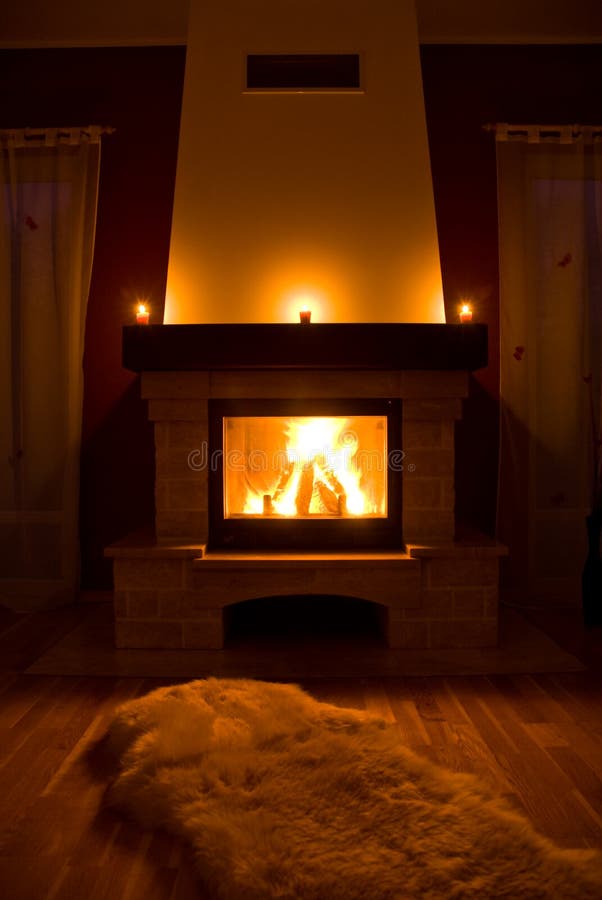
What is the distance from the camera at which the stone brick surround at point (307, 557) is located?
2.47 m

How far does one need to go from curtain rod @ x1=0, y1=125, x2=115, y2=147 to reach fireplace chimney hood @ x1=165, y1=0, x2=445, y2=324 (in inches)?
24.2

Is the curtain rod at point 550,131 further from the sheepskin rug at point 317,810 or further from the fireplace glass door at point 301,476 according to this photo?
the sheepskin rug at point 317,810

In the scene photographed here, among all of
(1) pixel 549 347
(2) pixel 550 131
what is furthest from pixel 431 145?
(1) pixel 549 347

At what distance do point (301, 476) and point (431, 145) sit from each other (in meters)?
1.66

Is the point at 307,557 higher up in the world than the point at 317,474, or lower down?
lower down

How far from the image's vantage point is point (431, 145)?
322 cm

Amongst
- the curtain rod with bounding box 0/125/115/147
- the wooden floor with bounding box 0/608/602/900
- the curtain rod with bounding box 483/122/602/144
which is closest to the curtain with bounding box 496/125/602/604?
the curtain rod with bounding box 483/122/602/144

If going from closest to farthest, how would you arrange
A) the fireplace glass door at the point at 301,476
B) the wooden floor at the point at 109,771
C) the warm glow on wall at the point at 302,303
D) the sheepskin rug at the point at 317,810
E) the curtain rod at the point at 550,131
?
the sheepskin rug at the point at 317,810 < the wooden floor at the point at 109,771 < the fireplace glass door at the point at 301,476 < the warm glow on wall at the point at 302,303 < the curtain rod at the point at 550,131

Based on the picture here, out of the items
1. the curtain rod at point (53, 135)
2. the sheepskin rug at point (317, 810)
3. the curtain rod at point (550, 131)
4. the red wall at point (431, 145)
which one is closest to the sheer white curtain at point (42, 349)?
the curtain rod at point (53, 135)

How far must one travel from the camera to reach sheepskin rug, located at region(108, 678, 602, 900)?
1211 millimetres

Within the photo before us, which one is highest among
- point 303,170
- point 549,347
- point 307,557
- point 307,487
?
point 303,170

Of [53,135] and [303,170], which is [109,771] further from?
[53,135]

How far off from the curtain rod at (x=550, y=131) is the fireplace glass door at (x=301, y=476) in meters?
1.45

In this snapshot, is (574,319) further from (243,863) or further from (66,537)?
(243,863)
